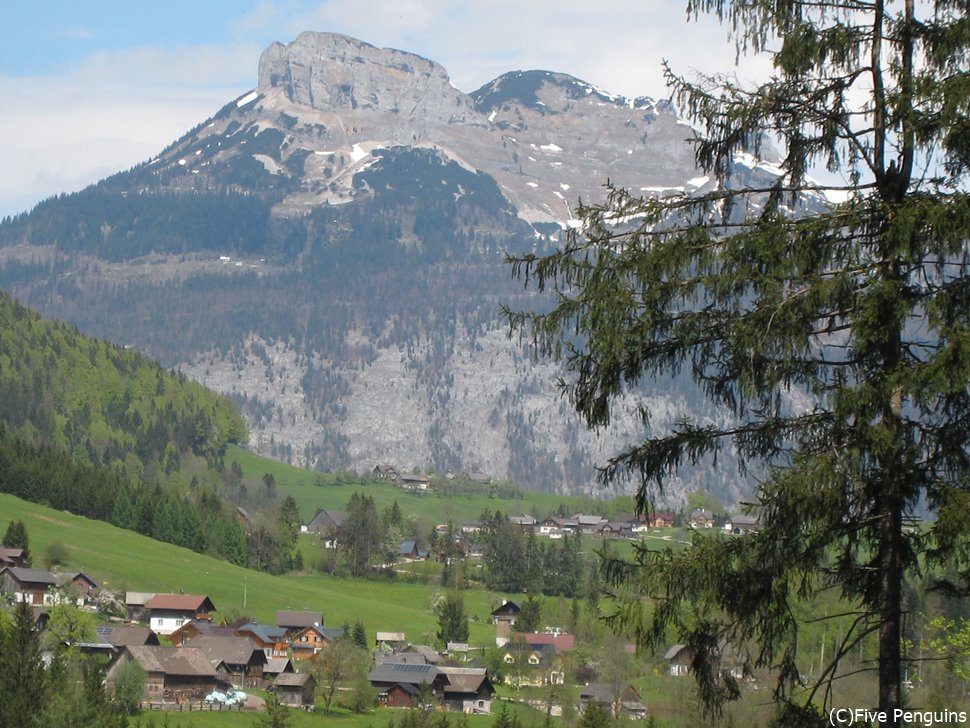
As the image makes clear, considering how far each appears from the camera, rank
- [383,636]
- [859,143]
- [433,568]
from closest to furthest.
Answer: [859,143], [383,636], [433,568]

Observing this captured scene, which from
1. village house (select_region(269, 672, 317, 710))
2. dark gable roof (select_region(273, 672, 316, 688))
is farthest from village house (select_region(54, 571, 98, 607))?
village house (select_region(269, 672, 317, 710))

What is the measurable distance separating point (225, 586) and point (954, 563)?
5154 inches

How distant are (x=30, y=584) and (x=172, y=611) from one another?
12.4 meters

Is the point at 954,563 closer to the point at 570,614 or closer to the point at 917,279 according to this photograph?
the point at 917,279

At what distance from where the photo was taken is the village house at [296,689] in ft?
312

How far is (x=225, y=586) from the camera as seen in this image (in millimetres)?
138875

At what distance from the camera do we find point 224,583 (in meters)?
140

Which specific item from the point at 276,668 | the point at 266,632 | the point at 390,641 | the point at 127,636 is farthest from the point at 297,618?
the point at 127,636

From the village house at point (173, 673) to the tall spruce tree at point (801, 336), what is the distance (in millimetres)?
84499

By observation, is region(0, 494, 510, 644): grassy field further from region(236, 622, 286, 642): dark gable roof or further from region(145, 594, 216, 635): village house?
region(236, 622, 286, 642): dark gable roof

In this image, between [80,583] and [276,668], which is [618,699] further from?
[80,583]

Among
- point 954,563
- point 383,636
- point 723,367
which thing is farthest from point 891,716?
point 383,636

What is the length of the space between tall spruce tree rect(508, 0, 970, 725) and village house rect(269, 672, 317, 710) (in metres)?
83.4

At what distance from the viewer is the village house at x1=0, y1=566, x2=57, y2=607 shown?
108m
